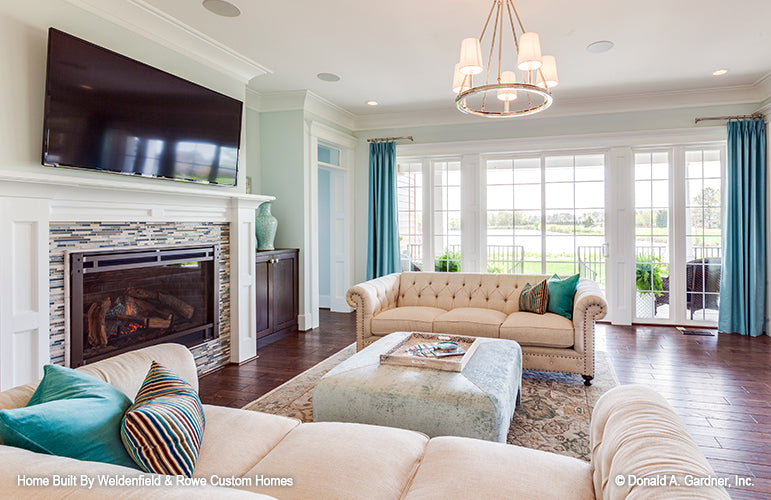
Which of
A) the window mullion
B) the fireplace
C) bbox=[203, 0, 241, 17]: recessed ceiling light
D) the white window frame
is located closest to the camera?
the fireplace

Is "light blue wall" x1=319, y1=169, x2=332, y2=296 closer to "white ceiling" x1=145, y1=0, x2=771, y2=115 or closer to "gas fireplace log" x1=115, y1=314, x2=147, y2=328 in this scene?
"white ceiling" x1=145, y1=0, x2=771, y2=115

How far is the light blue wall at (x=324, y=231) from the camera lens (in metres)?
6.79

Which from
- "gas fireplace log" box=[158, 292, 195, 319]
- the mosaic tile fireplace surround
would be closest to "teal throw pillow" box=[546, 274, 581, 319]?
the mosaic tile fireplace surround

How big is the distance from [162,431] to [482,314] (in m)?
2.89

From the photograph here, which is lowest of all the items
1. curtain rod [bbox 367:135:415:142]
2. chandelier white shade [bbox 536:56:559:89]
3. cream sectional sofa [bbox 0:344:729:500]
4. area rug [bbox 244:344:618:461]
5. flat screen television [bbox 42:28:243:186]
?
area rug [bbox 244:344:618:461]

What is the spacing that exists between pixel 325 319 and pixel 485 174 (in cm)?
Result: 288

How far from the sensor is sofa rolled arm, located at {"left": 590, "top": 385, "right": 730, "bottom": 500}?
808mm

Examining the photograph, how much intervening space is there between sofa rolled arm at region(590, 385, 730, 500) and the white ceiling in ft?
9.12

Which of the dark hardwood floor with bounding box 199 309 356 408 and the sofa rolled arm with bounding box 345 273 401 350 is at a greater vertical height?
the sofa rolled arm with bounding box 345 273 401 350

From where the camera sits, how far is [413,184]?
6.41m

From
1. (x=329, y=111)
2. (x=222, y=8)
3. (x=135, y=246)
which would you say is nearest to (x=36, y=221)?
(x=135, y=246)

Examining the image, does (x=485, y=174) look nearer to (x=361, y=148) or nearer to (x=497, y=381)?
(x=361, y=148)

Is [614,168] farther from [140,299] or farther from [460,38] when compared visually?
[140,299]

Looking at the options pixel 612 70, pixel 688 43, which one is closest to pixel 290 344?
pixel 612 70
